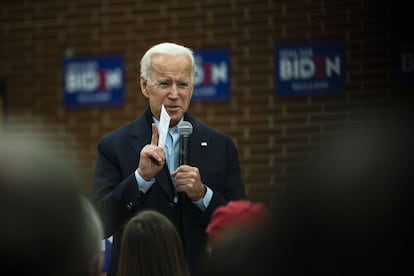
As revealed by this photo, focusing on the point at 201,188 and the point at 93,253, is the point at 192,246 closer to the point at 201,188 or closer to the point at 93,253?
the point at 201,188

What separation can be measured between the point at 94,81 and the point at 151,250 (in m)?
5.92

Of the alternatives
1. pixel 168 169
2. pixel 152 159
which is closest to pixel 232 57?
pixel 168 169

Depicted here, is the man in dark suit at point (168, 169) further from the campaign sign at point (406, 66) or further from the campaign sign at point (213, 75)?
the campaign sign at point (213, 75)

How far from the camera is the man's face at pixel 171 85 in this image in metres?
3.78

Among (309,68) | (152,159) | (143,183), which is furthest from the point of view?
(309,68)

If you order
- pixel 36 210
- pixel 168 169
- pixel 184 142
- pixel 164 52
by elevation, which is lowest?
pixel 168 169

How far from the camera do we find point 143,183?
11.8 feet

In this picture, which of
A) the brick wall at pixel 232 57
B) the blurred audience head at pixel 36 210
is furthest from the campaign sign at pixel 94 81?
the blurred audience head at pixel 36 210

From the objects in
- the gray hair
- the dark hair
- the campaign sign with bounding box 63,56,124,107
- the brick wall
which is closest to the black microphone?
the gray hair

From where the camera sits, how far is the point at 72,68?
841cm

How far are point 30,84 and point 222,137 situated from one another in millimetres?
5021

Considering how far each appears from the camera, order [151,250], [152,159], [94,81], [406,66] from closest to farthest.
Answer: [151,250] < [152,159] < [406,66] < [94,81]

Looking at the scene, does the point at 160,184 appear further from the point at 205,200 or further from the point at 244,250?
the point at 244,250

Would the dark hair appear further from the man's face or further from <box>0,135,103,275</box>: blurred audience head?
<box>0,135,103,275</box>: blurred audience head
